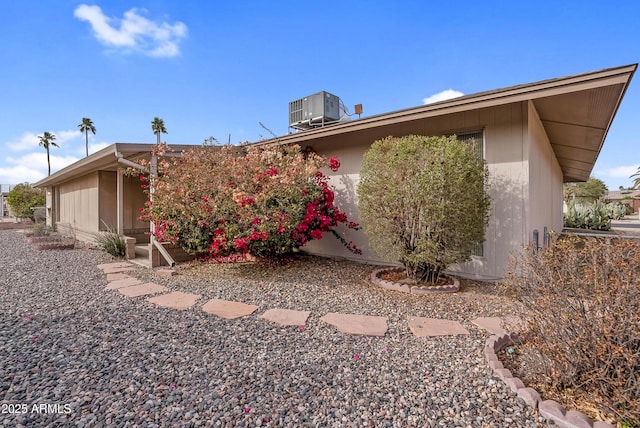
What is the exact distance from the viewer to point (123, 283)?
16.9ft

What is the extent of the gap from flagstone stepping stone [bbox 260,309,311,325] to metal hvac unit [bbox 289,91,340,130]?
19.4 ft

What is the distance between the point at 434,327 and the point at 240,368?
1.99m

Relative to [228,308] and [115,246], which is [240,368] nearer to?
[228,308]

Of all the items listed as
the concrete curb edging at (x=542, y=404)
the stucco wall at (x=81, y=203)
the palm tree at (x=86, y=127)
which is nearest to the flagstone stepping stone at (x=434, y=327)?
the concrete curb edging at (x=542, y=404)

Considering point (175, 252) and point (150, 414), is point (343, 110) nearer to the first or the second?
point (175, 252)

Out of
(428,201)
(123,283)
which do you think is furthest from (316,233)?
(123,283)

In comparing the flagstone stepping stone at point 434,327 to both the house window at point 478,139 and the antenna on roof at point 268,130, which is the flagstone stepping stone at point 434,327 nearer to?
the house window at point 478,139

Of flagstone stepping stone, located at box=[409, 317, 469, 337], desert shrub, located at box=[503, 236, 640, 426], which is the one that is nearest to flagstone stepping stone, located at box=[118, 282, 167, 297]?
flagstone stepping stone, located at box=[409, 317, 469, 337]

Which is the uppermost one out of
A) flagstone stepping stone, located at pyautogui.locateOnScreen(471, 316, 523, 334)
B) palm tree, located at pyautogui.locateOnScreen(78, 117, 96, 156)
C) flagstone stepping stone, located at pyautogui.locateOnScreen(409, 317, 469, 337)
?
palm tree, located at pyautogui.locateOnScreen(78, 117, 96, 156)

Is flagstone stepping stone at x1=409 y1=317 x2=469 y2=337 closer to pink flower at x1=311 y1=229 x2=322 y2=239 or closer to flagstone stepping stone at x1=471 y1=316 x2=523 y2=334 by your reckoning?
flagstone stepping stone at x1=471 y1=316 x2=523 y2=334

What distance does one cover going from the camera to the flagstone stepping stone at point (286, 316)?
3.42 metres

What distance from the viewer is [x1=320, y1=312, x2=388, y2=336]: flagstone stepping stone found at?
318 cm

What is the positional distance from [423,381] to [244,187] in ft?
13.2

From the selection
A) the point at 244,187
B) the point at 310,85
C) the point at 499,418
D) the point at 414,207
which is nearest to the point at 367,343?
the point at 499,418
